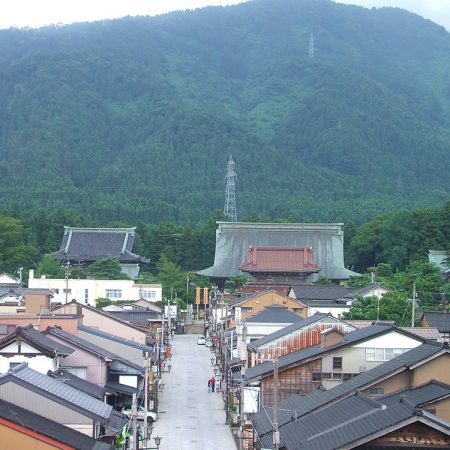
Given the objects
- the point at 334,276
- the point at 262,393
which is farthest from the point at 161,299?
the point at 262,393

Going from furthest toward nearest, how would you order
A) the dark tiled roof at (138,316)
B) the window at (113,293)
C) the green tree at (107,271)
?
the green tree at (107,271)
the window at (113,293)
the dark tiled roof at (138,316)

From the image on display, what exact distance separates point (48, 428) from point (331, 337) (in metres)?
12.6

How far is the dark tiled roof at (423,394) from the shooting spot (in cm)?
2091

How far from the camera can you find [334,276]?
268 feet

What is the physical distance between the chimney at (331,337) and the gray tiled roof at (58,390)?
8434 millimetres

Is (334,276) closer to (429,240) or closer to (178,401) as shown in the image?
(429,240)

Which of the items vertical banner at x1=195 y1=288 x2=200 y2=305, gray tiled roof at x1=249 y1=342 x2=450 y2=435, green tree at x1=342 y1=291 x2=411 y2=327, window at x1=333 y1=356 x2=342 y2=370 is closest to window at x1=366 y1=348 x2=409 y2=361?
window at x1=333 y1=356 x2=342 y2=370

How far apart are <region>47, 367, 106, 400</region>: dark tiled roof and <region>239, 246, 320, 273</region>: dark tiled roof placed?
49.0 m

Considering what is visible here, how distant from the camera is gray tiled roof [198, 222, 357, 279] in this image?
83750 millimetres

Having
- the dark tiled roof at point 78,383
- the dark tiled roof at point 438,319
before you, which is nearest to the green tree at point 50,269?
the dark tiled roof at point 438,319

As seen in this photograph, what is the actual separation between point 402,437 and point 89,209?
105538 millimetres

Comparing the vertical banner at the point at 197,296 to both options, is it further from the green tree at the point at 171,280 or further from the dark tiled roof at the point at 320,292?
the dark tiled roof at the point at 320,292

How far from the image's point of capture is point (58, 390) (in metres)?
22.1

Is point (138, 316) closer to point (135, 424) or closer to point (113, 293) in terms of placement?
point (113, 293)
